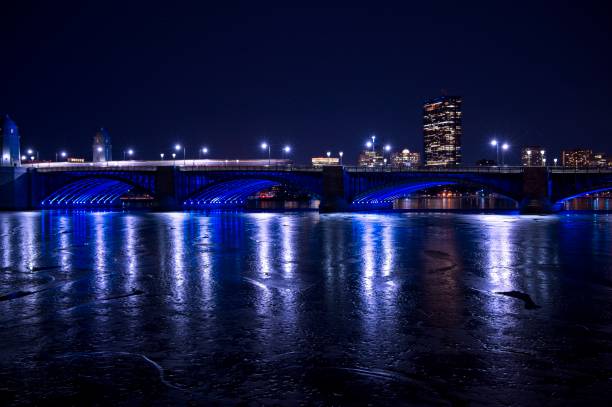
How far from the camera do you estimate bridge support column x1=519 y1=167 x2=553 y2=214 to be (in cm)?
6669

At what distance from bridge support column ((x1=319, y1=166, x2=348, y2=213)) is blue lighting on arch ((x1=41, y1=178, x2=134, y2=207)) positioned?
43242 mm

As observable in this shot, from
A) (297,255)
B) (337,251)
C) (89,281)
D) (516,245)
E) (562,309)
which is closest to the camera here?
(562,309)

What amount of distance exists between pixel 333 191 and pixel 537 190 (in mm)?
25722

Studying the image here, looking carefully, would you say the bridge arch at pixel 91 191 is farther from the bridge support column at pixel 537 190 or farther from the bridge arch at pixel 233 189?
the bridge support column at pixel 537 190

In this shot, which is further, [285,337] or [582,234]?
[582,234]

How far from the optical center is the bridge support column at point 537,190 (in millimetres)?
66688

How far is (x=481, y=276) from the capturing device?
19281 mm

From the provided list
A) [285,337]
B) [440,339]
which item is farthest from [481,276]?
[285,337]

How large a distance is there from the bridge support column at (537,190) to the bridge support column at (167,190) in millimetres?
50194

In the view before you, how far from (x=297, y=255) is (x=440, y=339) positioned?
15.4m

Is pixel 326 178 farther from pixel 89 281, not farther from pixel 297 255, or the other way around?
pixel 89 281

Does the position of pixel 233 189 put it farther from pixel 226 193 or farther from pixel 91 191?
pixel 91 191

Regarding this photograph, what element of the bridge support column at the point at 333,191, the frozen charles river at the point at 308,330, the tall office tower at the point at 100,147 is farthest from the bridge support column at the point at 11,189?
the frozen charles river at the point at 308,330

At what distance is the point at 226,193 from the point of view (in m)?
102
